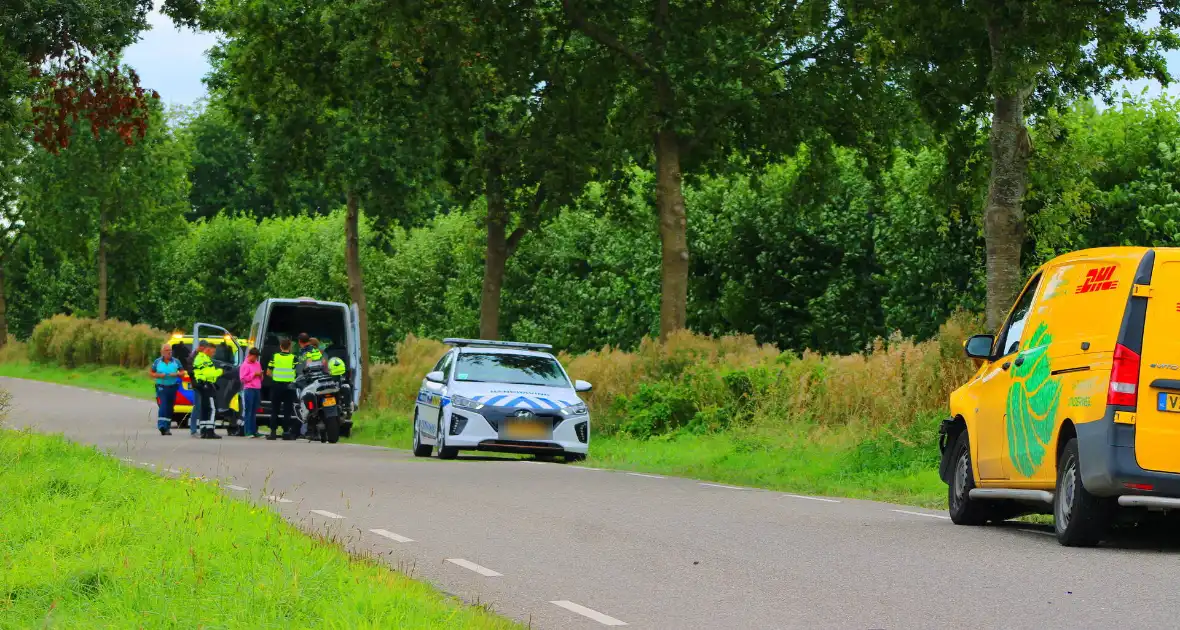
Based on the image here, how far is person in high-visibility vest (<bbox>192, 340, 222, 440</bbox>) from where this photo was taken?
29750 millimetres

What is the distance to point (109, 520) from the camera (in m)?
11.9

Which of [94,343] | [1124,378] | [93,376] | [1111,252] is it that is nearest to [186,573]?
[1124,378]

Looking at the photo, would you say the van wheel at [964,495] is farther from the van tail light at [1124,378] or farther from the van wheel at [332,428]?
the van wheel at [332,428]

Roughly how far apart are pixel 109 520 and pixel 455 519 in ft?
9.84

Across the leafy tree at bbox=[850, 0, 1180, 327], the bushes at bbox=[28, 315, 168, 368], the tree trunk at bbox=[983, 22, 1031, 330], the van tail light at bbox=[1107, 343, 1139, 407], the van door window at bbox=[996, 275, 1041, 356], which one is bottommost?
the bushes at bbox=[28, 315, 168, 368]

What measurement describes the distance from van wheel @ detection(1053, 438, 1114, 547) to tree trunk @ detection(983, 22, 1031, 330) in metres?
7.19

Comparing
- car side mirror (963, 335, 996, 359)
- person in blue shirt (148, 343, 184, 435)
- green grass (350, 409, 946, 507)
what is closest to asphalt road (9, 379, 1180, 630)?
green grass (350, 409, 946, 507)

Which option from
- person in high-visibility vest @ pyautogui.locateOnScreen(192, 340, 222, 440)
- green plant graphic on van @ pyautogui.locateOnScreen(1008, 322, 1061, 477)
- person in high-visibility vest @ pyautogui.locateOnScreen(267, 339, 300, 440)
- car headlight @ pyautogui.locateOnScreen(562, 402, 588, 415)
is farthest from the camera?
→ person in high-visibility vest @ pyautogui.locateOnScreen(192, 340, 222, 440)

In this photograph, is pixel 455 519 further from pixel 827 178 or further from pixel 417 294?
pixel 417 294

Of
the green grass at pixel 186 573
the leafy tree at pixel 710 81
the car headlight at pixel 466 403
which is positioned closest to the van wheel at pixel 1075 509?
the green grass at pixel 186 573

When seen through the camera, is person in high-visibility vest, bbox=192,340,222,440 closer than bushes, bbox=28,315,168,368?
Yes

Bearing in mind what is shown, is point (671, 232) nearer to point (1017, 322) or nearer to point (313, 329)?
point (313, 329)

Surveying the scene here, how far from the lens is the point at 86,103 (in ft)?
64.9

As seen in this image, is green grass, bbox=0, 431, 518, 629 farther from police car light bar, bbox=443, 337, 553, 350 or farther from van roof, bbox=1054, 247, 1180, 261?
police car light bar, bbox=443, 337, 553, 350
